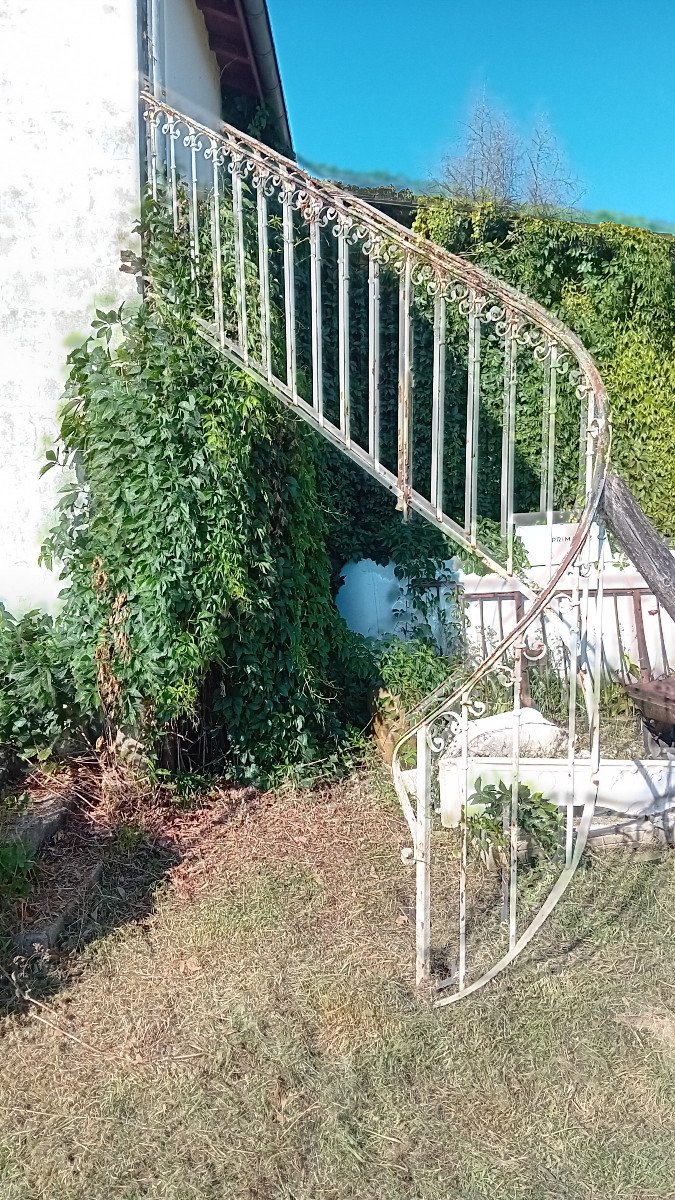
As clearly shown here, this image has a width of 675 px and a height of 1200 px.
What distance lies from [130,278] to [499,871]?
3623 millimetres

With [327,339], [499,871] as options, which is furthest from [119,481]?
[327,339]

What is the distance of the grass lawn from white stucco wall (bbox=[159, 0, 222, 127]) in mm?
4501

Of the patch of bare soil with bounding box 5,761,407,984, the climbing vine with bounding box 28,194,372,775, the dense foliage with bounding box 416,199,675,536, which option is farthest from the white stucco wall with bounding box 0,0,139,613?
the dense foliage with bounding box 416,199,675,536

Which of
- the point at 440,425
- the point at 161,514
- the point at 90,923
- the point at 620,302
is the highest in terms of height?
the point at 620,302

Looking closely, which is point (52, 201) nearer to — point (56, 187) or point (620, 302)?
point (56, 187)

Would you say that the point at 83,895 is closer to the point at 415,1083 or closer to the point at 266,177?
the point at 415,1083

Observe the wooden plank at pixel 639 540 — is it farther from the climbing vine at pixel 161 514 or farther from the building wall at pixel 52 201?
the building wall at pixel 52 201

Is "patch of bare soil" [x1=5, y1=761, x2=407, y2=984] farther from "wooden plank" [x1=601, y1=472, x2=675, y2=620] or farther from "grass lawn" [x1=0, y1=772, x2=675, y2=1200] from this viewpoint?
"wooden plank" [x1=601, y1=472, x2=675, y2=620]

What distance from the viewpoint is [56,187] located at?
489 centimetres

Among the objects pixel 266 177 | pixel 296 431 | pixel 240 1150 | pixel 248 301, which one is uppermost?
pixel 266 177

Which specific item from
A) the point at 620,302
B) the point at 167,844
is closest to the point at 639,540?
the point at 167,844

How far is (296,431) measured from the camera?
17.8ft

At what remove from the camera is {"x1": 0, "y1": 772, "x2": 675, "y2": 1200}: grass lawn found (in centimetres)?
265

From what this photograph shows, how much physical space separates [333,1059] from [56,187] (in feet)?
14.6
